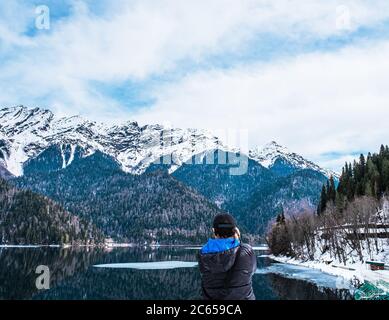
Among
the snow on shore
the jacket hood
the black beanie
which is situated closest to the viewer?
Result: the jacket hood

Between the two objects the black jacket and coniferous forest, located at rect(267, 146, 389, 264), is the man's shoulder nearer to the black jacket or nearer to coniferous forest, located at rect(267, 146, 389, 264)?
the black jacket

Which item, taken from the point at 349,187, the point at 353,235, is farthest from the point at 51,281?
the point at 349,187

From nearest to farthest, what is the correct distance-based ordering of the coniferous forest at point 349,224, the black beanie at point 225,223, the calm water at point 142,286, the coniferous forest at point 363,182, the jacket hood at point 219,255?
1. the jacket hood at point 219,255
2. the black beanie at point 225,223
3. the calm water at point 142,286
4. the coniferous forest at point 349,224
5. the coniferous forest at point 363,182

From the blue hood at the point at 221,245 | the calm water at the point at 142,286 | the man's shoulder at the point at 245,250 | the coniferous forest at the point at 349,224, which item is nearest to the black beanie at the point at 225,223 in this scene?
the blue hood at the point at 221,245

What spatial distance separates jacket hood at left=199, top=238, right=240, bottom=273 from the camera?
6.86 meters

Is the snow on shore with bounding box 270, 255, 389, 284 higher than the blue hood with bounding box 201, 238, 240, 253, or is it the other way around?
the blue hood with bounding box 201, 238, 240, 253

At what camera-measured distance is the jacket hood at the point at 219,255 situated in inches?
270

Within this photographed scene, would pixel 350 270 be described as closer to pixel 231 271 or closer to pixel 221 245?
pixel 231 271

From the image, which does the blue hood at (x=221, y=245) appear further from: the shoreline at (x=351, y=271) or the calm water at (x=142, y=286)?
the shoreline at (x=351, y=271)

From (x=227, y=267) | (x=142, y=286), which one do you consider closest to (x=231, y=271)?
(x=227, y=267)

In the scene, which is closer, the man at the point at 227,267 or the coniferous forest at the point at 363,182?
the man at the point at 227,267

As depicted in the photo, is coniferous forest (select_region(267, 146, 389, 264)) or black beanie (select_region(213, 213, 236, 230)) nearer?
black beanie (select_region(213, 213, 236, 230))

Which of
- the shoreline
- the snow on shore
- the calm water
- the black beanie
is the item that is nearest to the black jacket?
the black beanie
